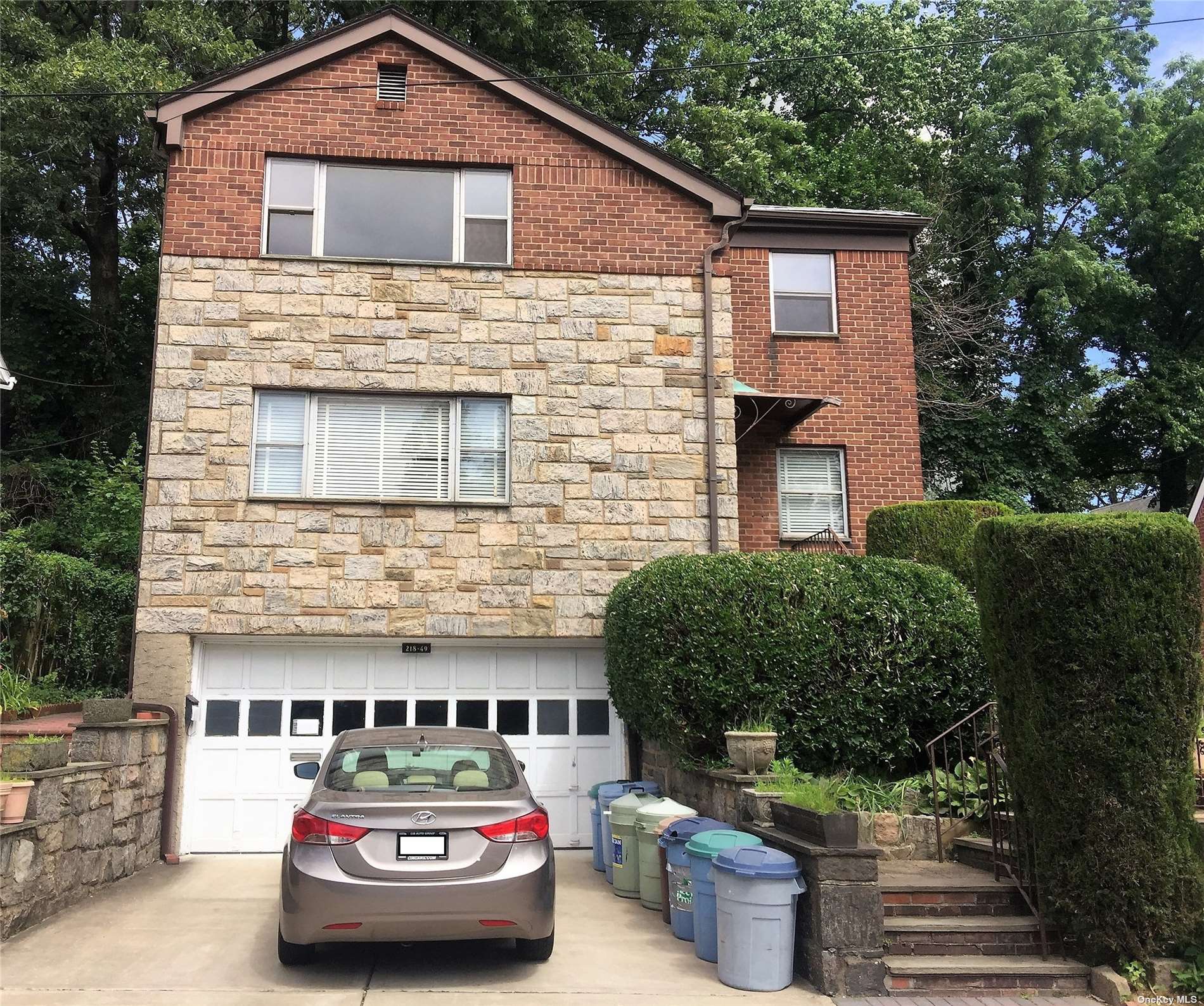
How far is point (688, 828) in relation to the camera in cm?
775

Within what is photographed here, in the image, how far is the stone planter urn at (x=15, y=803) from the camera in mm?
7441

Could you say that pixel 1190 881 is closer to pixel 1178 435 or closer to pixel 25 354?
pixel 1178 435

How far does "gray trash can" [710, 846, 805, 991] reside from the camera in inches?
253

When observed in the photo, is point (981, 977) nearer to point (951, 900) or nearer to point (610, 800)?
point (951, 900)

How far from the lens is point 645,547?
12.1 m

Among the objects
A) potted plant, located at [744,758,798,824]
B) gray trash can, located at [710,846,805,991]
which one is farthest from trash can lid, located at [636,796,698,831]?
gray trash can, located at [710,846,805,991]

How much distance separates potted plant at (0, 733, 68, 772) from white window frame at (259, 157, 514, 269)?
629 centimetres

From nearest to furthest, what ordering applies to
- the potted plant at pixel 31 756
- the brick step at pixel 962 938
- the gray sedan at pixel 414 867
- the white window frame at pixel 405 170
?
the gray sedan at pixel 414 867
the brick step at pixel 962 938
the potted plant at pixel 31 756
the white window frame at pixel 405 170

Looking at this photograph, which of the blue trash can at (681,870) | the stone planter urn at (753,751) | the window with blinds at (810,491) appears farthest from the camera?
the window with blinds at (810,491)

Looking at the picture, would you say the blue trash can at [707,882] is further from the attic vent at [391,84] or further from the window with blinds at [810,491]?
the attic vent at [391,84]

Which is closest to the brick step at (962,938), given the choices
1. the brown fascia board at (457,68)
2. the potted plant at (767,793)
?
the potted plant at (767,793)

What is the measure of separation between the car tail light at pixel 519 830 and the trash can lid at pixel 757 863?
1.16 metres

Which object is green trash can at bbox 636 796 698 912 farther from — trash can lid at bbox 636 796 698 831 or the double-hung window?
the double-hung window

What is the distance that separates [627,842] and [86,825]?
464cm
